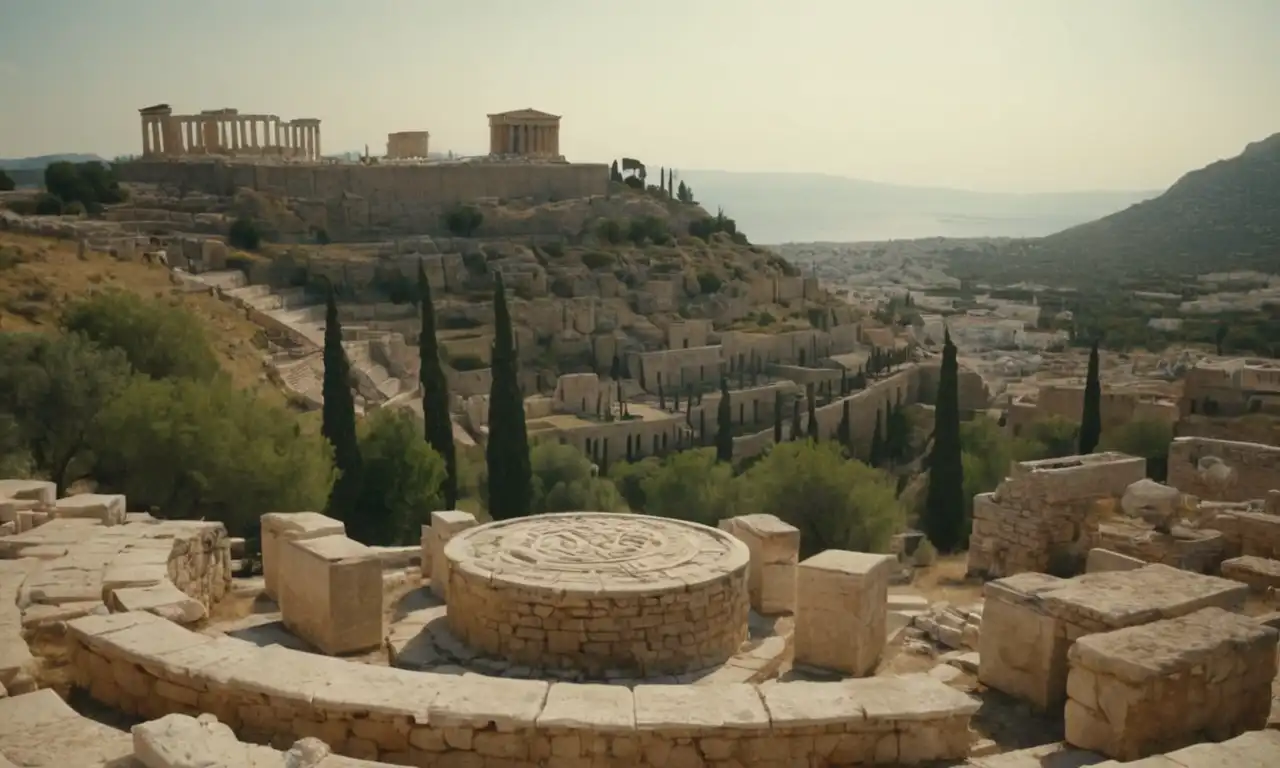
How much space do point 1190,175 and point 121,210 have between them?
14030cm

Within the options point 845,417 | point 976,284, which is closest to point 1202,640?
point 845,417

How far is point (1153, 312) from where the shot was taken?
248 feet

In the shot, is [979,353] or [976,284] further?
[976,284]

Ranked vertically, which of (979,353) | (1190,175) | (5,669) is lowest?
(979,353)

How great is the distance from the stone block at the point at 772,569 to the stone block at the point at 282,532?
12.9 ft

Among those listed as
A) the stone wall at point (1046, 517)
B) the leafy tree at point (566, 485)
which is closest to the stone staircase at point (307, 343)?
the leafy tree at point (566, 485)

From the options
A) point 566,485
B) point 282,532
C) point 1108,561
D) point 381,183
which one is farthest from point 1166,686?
point 381,183

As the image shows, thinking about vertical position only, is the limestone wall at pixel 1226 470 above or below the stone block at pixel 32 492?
below

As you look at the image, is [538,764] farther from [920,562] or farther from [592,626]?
[920,562]

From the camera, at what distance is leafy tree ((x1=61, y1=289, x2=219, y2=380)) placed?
18312 millimetres

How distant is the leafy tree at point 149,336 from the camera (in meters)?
18.3

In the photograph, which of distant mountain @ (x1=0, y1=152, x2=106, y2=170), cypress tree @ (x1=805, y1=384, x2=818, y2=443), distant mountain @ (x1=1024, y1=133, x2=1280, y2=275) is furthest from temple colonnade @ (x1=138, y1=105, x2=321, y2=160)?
distant mountain @ (x1=1024, y1=133, x2=1280, y2=275)

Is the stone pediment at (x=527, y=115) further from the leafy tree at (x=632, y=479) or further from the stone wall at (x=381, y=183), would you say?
the leafy tree at (x=632, y=479)

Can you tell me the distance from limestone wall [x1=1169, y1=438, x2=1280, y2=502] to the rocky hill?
266ft
